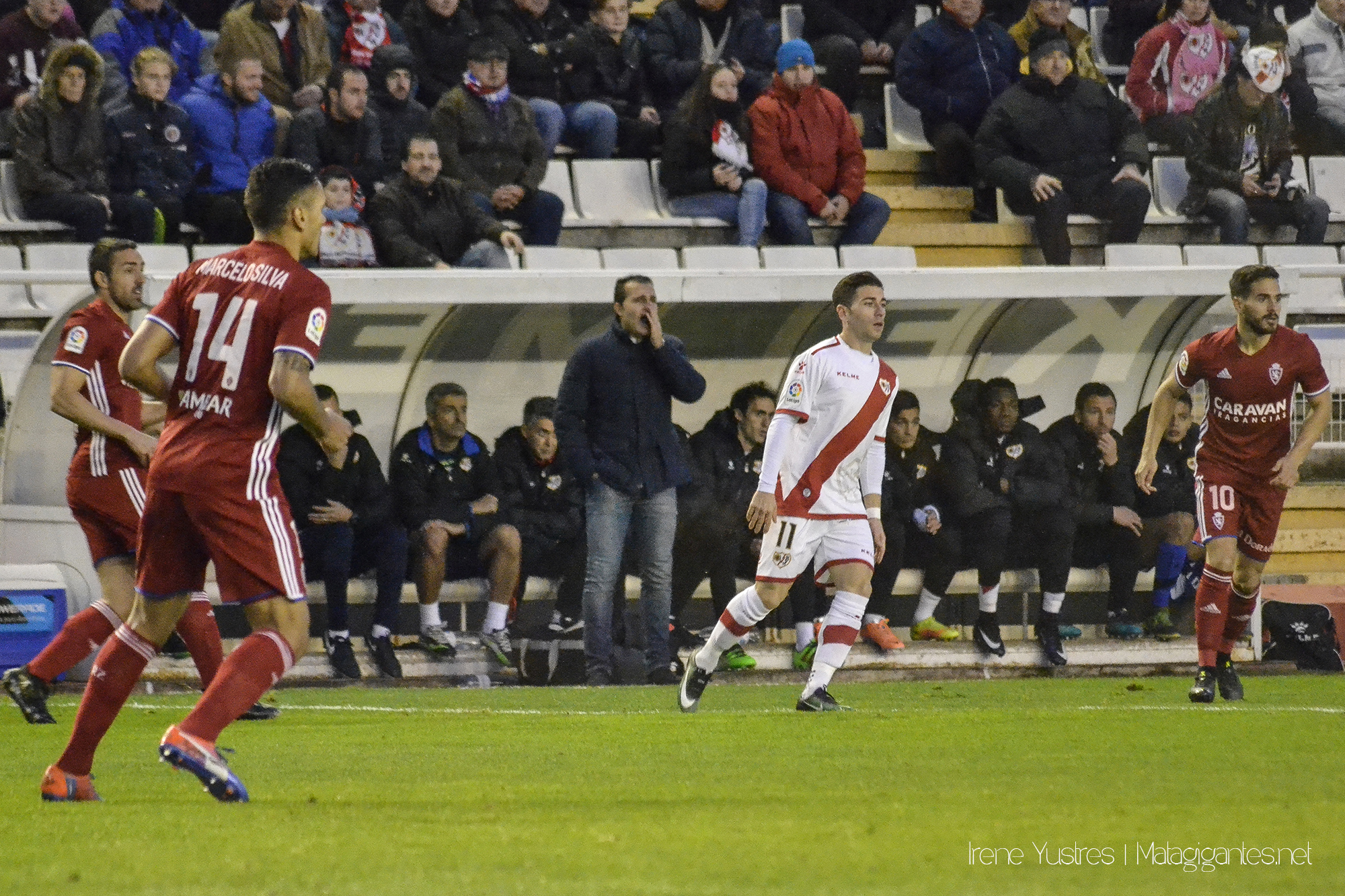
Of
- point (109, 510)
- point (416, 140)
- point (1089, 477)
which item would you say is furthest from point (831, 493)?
point (416, 140)

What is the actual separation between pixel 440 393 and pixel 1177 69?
25.4 feet

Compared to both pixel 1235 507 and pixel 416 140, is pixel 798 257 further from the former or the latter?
pixel 1235 507

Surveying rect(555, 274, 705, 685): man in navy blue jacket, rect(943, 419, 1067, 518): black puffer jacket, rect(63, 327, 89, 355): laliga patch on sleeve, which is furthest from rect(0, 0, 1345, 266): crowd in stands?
rect(63, 327, 89, 355): laliga patch on sleeve

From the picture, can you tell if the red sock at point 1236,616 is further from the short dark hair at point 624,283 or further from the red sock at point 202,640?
the red sock at point 202,640

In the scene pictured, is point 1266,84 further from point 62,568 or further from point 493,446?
point 62,568

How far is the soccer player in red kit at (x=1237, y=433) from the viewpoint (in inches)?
374

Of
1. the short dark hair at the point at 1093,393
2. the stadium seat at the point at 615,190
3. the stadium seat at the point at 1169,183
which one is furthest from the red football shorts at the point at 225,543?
the stadium seat at the point at 1169,183

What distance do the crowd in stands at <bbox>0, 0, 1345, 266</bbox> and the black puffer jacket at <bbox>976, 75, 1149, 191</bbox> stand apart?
0.02 m

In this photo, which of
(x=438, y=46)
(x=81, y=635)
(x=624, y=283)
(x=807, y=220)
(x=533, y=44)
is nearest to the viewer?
(x=81, y=635)

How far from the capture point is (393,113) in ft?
42.4

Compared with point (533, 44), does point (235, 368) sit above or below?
below

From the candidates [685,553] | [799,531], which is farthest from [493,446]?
[799,531]

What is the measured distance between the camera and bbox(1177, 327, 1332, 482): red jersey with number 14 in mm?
9516

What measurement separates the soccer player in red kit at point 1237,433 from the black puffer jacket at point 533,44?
5.93 meters
